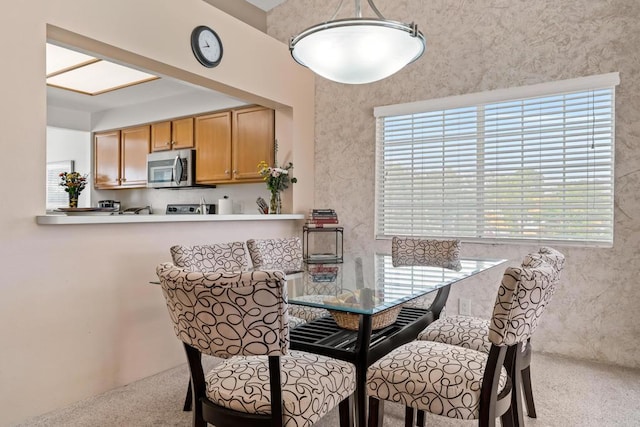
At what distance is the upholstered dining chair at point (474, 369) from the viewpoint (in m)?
1.45

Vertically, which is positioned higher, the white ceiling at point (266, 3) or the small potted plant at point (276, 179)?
the white ceiling at point (266, 3)

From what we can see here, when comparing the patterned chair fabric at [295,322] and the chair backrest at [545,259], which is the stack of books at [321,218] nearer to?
the patterned chair fabric at [295,322]

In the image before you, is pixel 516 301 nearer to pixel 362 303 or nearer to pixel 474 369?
pixel 474 369

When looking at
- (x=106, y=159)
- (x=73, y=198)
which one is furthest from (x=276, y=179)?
(x=106, y=159)

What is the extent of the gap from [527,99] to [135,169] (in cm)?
Result: 455

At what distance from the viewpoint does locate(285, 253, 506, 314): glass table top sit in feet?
5.47

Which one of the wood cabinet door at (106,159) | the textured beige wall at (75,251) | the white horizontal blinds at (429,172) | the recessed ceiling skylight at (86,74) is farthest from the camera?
the wood cabinet door at (106,159)

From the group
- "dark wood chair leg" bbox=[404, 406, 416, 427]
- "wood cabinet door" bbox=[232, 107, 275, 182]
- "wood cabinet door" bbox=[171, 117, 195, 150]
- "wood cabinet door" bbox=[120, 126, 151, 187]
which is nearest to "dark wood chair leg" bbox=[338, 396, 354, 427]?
"dark wood chair leg" bbox=[404, 406, 416, 427]

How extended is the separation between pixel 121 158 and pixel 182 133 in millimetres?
1218

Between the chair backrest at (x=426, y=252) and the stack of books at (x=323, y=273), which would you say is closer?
the stack of books at (x=323, y=273)

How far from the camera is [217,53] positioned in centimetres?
338

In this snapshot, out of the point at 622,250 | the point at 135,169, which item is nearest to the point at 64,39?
the point at 135,169

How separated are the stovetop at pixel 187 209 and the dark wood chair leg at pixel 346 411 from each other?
146 inches

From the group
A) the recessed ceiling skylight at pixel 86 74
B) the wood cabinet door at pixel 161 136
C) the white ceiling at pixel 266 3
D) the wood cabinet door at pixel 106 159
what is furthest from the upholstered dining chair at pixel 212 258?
the wood cabinet door at pixel 106 159
